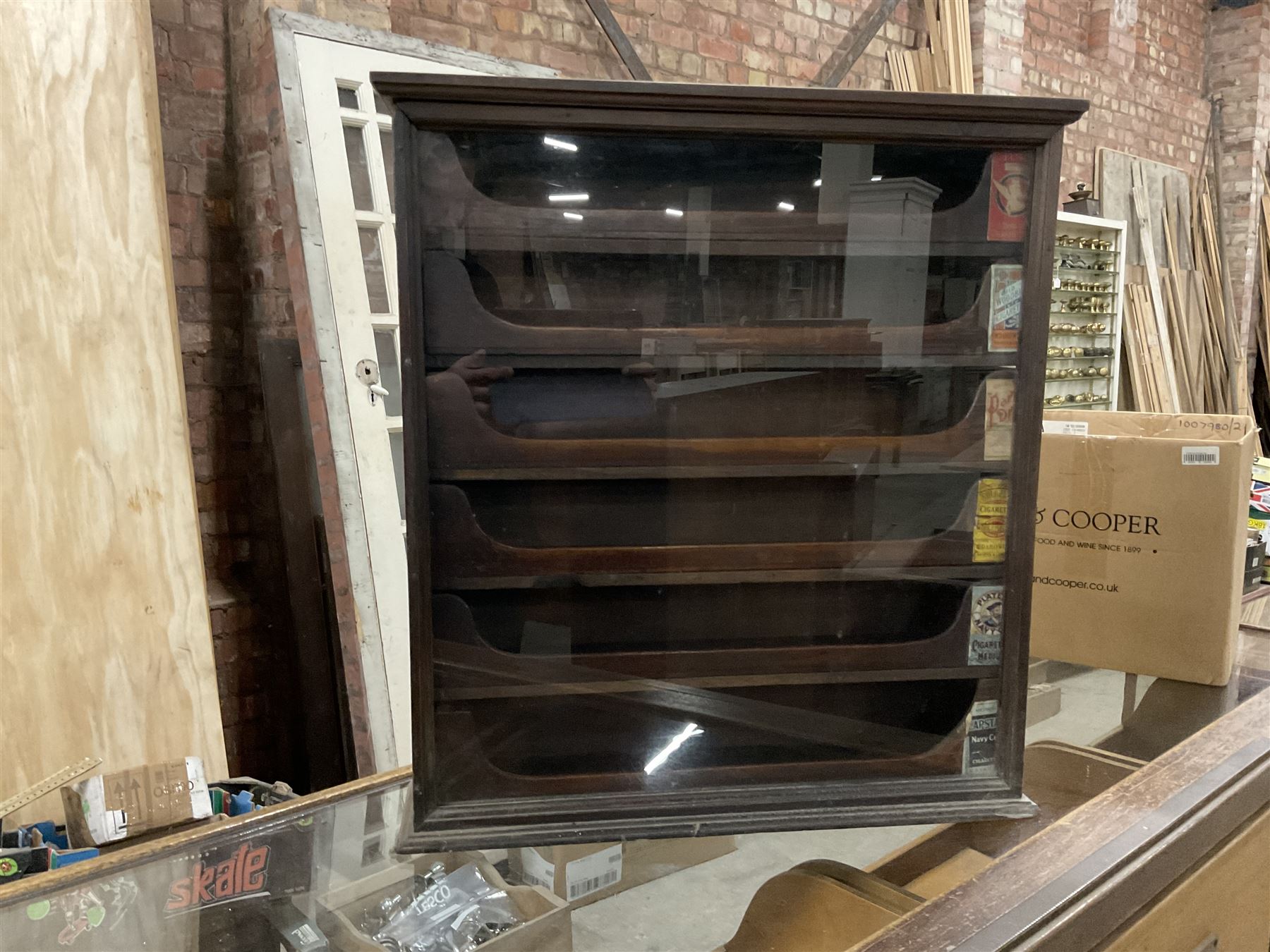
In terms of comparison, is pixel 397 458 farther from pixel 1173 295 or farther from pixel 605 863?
pixel 1173 295

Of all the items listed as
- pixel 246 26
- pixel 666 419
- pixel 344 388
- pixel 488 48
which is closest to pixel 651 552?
pixel 666 419

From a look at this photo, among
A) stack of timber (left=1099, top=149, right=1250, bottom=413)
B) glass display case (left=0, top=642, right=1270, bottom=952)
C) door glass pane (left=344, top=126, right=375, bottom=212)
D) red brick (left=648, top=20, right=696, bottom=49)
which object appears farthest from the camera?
stack of timber (left=1099, top=149, right=1250, bottom=413)

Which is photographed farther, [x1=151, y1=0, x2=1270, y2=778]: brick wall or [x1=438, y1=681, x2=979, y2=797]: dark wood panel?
[x1=151, y1=0, x2=1270, y2=778]: brick wall

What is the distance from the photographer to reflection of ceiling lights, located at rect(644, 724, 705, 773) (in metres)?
0.76

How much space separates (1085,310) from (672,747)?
3.34 meters

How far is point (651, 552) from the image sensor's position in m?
0.75

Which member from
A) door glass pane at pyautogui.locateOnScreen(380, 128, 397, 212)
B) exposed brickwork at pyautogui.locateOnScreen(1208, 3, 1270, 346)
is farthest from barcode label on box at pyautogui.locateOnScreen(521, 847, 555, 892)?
exposed brickwork at pyautogui.locateOnScreen(1208, 3, 1270, 346)

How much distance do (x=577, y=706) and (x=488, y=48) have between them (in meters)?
1.96

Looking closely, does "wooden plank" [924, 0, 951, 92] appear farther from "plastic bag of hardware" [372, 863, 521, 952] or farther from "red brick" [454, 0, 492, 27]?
"plastic bag of hardware" [372, 863, 521, 952]

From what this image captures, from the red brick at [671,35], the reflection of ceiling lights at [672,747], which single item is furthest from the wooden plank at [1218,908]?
the red brick at [671,35]

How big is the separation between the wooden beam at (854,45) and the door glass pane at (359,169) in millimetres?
1733

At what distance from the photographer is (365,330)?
5.84 feet

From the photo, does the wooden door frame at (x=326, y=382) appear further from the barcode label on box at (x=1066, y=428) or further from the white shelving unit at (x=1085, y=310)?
the white shelving unit at (x=1085, y=310)

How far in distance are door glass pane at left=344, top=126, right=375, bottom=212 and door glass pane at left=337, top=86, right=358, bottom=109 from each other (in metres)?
0.05
